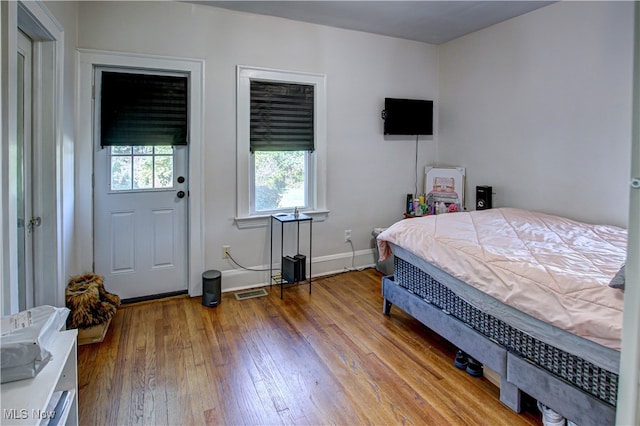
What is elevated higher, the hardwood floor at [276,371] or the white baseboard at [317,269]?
the white baseboard at [317,269]

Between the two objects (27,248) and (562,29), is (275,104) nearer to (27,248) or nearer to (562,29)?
(27,248)

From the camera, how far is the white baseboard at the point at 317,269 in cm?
377

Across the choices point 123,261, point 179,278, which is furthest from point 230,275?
point 123,261

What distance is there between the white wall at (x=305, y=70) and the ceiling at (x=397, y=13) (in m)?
0.14

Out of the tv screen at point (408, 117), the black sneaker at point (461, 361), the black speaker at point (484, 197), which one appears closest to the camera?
the black sneaker at point (461, 361)

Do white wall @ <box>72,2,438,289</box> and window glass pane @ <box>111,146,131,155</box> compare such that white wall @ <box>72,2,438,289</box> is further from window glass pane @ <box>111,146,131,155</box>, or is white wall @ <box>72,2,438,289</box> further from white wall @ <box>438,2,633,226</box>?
white wall @ <box>438,2,633,226</box>

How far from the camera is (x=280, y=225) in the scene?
156 inches

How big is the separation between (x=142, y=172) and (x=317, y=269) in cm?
195

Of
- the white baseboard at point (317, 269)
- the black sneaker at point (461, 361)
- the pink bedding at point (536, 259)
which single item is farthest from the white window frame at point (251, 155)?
the black sneaker at point (461, 361)

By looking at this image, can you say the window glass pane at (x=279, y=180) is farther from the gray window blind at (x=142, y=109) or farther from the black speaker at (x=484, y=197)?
the black speaker at (x=484, y=197)

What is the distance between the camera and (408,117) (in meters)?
4.48

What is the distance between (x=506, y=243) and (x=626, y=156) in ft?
4.65

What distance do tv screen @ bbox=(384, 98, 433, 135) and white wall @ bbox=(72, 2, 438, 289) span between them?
10 centimetres

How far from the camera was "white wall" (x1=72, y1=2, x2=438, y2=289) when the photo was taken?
3.29m
